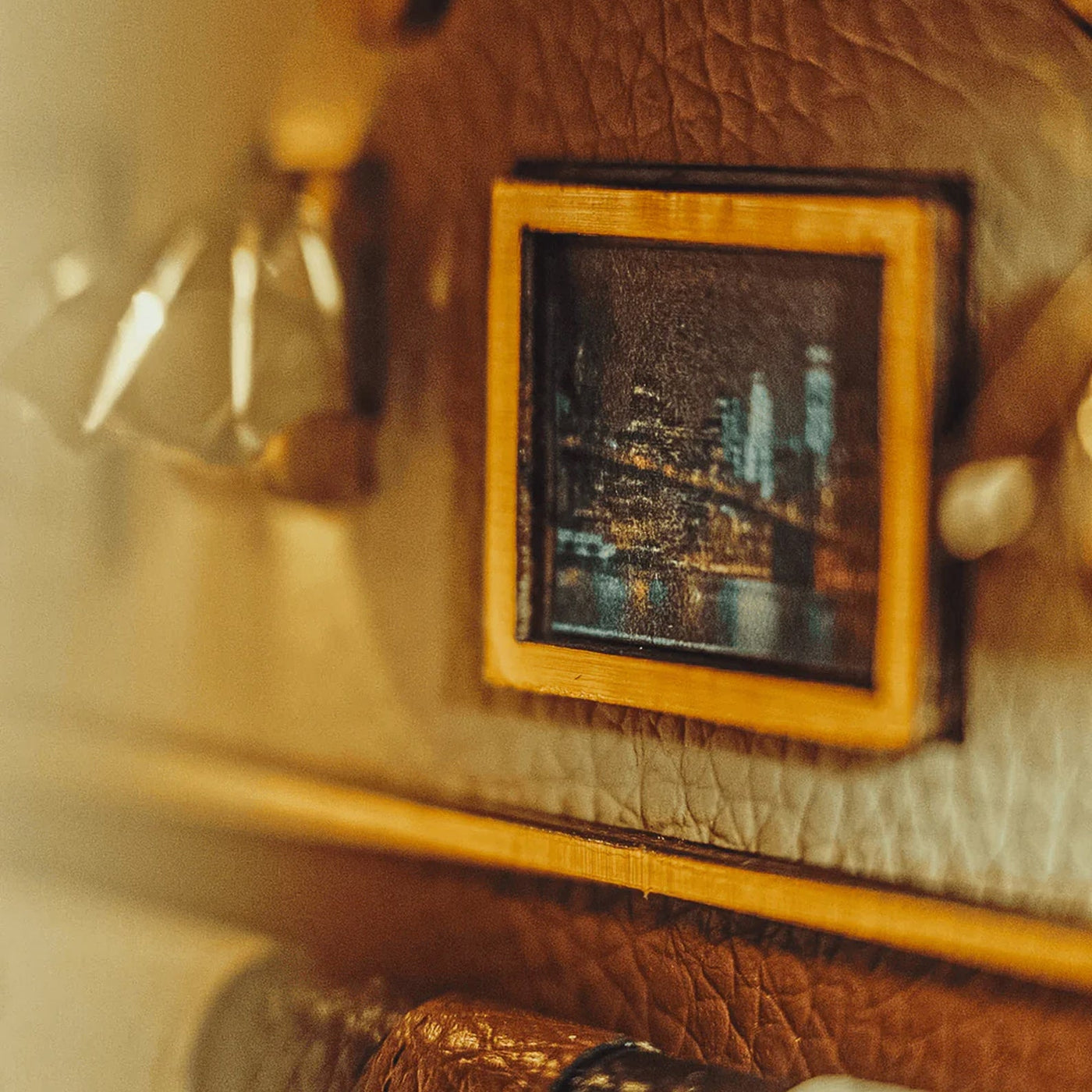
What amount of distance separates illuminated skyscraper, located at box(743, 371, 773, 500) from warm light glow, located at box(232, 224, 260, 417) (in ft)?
0.62

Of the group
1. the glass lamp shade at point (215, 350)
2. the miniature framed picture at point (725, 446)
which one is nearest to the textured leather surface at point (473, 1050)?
the miniature framed picture at point (725, 446)

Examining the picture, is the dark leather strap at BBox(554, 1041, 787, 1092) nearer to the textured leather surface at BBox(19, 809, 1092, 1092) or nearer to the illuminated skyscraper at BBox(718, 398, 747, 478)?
the textured leather surface at BBox(19, 809, 1092, 1092)

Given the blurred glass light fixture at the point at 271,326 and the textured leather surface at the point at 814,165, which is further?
the blurred glass light fixture at the point at 271,326

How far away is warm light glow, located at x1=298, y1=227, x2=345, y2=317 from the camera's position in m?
Result: 0.50

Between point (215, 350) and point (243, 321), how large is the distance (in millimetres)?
15

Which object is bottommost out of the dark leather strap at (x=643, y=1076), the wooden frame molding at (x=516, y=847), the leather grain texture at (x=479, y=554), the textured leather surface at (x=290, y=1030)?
the textured leather surface at (x=290, y=1030)

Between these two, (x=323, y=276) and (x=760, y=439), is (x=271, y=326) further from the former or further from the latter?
(x=760, y=439)

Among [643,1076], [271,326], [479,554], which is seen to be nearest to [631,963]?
[643,1076]

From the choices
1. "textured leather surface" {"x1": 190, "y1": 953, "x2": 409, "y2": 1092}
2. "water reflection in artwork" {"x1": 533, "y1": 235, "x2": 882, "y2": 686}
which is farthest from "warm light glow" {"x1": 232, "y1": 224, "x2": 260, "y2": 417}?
"textured leather surface" {"x1": 190, "y1": 953, "x2": 409, "y2": 1092}

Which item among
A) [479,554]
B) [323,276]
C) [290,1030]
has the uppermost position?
[323,276]

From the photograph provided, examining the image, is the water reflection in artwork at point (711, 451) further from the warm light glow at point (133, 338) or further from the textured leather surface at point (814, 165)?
the warm light glow at point (133, 338)

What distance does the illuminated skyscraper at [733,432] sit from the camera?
0.42 metres

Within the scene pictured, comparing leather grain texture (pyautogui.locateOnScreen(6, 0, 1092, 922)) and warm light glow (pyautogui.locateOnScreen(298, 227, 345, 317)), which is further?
warm light glow (pyautogui.locateOnScreen(298, 227, 345, 317))

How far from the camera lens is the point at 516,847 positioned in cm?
48
